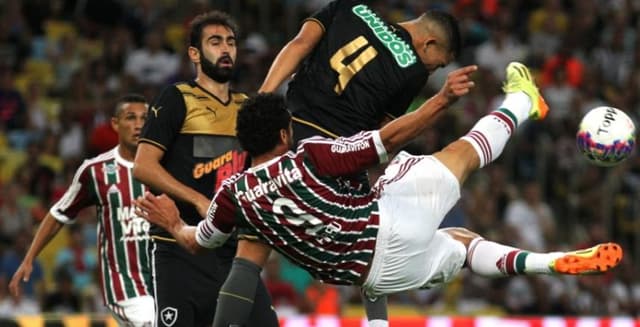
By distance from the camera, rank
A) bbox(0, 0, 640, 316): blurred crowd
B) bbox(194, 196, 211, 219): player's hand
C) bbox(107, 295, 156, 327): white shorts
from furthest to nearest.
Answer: bbox(0, 0, 640, 316): blurred crowd
bbox(107, 295, 156, 327): white shorts
bbox(194, 196, 211, 219): player's hand

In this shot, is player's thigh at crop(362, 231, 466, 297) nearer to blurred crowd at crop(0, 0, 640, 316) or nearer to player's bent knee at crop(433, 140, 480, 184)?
player's bent knee at crop(433, 140, 480, 184)

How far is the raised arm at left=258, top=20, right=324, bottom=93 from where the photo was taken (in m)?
Result: 8.48

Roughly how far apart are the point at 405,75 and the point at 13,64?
9.97 metres

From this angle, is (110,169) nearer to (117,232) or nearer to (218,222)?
(117,232)

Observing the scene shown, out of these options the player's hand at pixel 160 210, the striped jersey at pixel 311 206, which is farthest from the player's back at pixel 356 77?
the player's hand at pixel 160 210

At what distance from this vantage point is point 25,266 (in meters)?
9.95

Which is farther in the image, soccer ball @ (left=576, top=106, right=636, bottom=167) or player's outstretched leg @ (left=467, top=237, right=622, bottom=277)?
Result: soccer ball @ (left=576, top=106, right=636, bottom=167)

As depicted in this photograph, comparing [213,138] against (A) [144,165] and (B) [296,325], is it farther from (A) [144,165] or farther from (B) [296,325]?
(B) [296,325]

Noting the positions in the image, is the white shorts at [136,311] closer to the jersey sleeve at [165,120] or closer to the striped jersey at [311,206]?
the jersey sleeve at [165,120]

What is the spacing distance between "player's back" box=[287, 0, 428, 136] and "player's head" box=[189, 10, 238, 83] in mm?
438

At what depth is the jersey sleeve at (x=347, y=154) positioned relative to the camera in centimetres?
769

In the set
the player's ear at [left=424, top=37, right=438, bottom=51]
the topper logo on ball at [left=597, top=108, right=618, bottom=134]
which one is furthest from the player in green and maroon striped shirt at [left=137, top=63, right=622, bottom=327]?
the topper logo on ball at [left=597, top=108, right=618, bottom=134]

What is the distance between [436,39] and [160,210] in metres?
1.89

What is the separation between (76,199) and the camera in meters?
10.2
